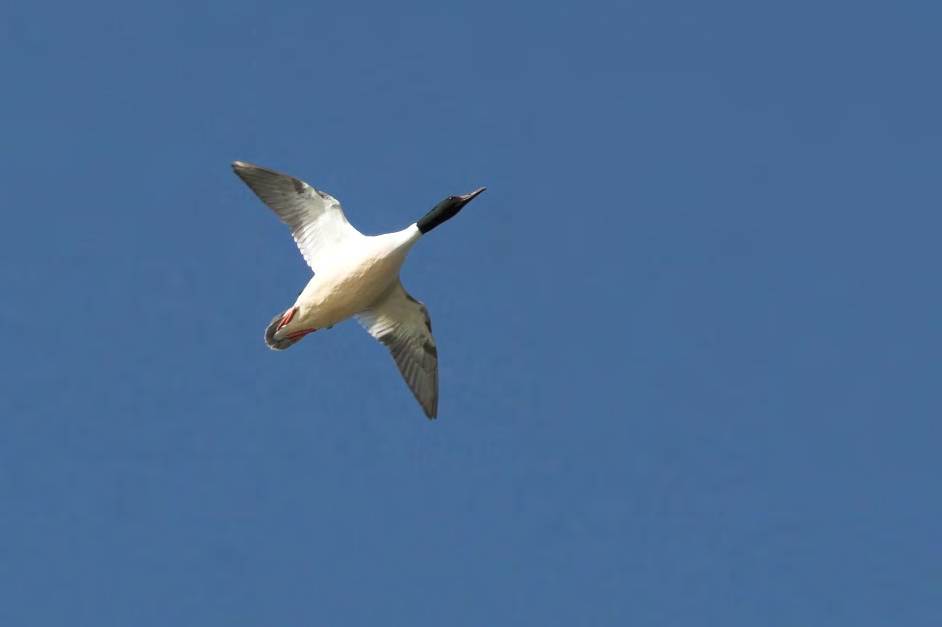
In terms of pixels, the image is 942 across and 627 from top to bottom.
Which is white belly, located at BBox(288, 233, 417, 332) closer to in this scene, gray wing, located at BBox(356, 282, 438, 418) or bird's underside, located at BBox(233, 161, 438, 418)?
bird's underside, located at BBox(233, 161, 438, 418)

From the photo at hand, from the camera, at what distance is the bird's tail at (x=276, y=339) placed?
1862 cm

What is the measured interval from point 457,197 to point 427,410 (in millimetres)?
3044

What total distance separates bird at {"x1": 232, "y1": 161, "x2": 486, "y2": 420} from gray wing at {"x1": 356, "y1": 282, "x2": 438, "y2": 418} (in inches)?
0.5

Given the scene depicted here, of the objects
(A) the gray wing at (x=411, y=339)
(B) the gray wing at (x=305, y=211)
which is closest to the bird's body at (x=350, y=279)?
(B) the gray wing at (x=305, y=211)

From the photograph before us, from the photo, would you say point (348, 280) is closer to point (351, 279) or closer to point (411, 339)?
point (351, 279)

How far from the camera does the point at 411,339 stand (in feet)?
65.8

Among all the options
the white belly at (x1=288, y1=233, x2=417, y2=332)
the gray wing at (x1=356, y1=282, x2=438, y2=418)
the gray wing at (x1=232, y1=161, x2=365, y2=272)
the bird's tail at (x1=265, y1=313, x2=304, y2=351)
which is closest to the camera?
the white belly at (x1=288, y1=233, x2=417, y2=332)

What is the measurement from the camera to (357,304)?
61.4 feet

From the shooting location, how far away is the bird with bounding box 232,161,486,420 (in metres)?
18.4

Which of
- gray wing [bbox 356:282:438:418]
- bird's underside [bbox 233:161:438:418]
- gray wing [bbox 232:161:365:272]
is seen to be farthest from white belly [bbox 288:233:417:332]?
gray wing [bbox 356:282:438:418]

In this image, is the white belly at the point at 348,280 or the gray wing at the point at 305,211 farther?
the gray wing at the point at 305,211

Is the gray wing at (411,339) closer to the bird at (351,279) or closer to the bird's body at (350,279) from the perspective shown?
the bird at (351,279)

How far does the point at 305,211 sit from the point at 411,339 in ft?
7.62

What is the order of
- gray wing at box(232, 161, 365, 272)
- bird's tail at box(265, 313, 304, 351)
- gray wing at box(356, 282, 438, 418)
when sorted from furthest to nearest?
gray wing at box(356, 282, 438, 418)
gray wing at box(232, 161, 365, 272)
bird's tail at box(265, 313, 304, 351)
